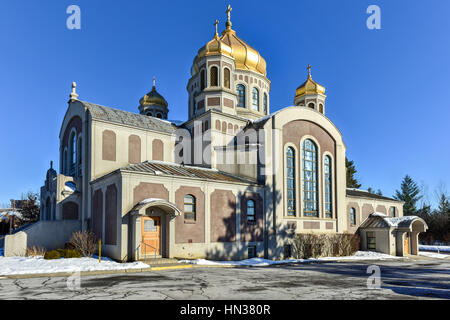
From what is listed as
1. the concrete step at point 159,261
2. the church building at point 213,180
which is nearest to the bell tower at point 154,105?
the church building at point 213,180

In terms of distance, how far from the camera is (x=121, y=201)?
1983 cm

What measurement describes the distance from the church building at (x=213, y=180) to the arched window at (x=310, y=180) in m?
0.09

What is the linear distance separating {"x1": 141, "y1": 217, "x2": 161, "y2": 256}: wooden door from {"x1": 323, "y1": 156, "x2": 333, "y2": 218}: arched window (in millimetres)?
15400

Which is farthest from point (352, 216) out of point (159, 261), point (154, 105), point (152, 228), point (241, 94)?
point (154, 105)

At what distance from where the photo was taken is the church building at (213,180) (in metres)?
21.1

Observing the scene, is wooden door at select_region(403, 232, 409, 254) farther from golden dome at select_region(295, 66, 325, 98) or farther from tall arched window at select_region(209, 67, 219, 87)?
tall arched window at select_region(209, 67, 219, 87)

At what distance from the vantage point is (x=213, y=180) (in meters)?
23.5

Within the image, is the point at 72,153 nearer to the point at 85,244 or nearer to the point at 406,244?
the point at 85,244

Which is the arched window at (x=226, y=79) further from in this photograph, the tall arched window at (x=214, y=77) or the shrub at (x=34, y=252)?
the shrub at (x=34, y=252)

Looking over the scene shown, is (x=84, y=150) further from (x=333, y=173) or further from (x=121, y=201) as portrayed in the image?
(x=333, y=173)

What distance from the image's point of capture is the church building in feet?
69.4

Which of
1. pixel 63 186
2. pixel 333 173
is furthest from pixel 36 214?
pixel 333 173

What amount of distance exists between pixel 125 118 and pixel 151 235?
11.3 m
